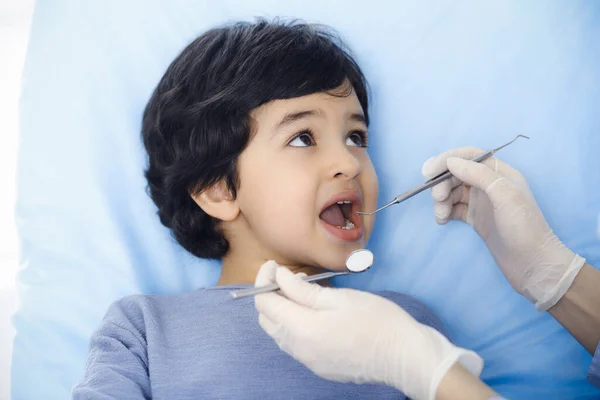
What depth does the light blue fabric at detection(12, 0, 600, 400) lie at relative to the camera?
1525 mm

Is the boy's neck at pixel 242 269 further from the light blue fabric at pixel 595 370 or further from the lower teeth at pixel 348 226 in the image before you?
the light blue fabric at pixel 595 370

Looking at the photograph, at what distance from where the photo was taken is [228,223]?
1.48 metres

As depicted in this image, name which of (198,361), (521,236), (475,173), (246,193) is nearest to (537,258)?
(521,236)

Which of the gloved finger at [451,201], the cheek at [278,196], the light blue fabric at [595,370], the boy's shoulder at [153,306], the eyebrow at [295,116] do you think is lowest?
the light blue fabric at [595,370]

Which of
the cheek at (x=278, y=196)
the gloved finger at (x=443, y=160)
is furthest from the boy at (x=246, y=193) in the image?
the gloved finger at (x=443, y=160)

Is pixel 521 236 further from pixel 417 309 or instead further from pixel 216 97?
pixel 216 97

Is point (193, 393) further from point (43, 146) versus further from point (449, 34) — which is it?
point (449, 34)

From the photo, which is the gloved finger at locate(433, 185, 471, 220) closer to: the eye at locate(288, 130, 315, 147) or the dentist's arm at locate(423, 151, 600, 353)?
the dentist's arm at locate(423, 151, 600, 353)

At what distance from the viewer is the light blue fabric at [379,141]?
60.0 inches

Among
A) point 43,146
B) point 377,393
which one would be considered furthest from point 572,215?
point 43,146

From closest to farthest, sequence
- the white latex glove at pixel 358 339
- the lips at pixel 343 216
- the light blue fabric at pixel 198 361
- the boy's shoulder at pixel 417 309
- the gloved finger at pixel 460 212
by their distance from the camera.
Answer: the white latex glove at pixel 358 339 < the light blue fabric at pixel 198 361 < the lips at pixel 343 216 < the boy's shoulder at pixel 417 309 < the gloved finger at pixel 460 212

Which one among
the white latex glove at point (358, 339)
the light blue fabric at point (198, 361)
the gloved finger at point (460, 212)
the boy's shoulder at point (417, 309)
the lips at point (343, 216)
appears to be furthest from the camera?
the gloved finger at point (460, 212)

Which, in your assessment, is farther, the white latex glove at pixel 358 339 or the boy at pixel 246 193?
the boy at pixel 246 193

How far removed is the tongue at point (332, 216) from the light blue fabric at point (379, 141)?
11.4 inches
